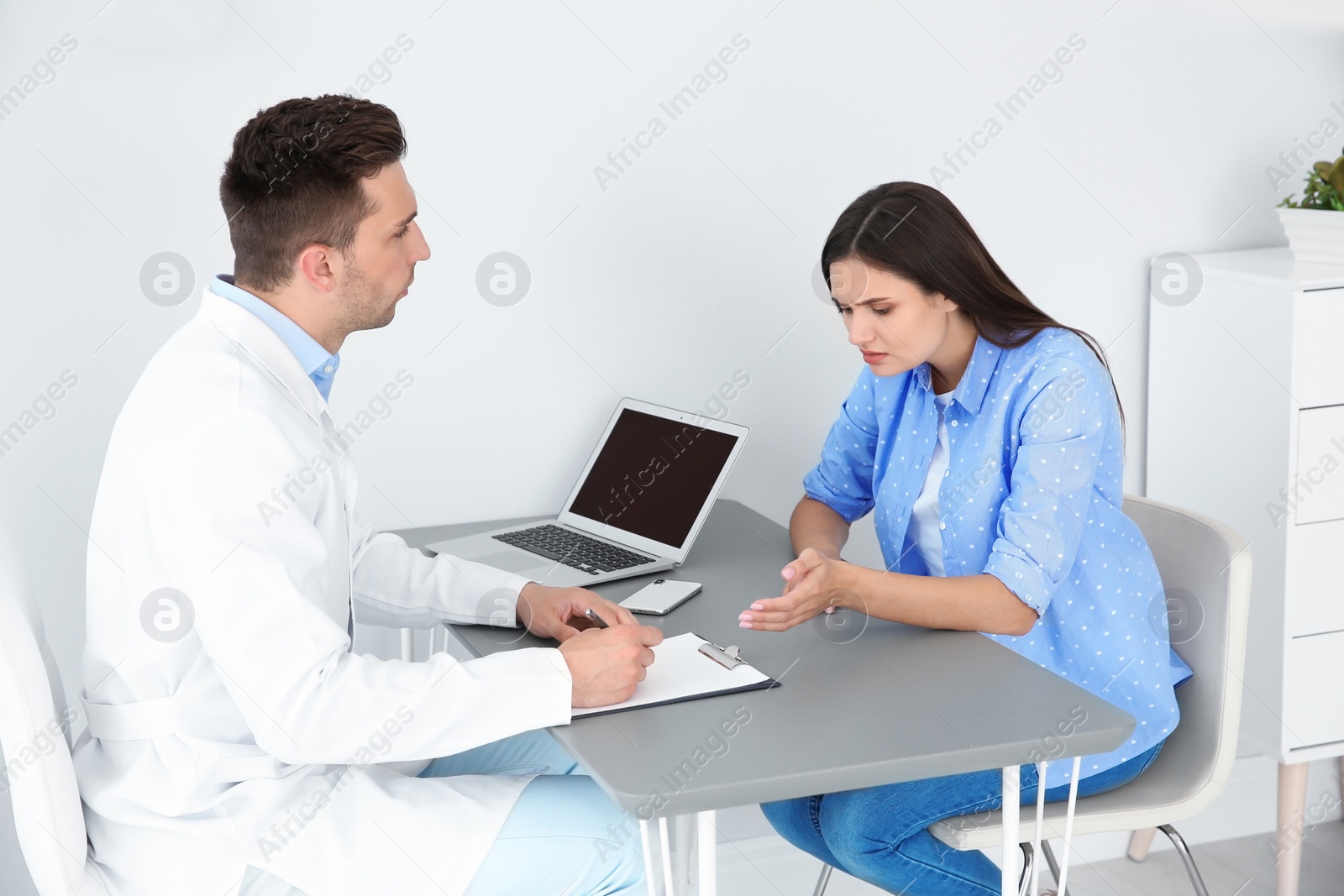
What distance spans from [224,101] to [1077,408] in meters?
1.52

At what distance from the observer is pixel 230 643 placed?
52.2 inches

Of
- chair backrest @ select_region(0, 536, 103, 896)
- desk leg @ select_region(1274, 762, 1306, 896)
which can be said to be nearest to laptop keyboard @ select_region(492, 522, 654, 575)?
chair backrest @ select_region(0, 536, 103, 896)

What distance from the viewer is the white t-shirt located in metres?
2.05

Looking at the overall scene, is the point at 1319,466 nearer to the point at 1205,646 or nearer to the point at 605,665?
the point at 1205,646

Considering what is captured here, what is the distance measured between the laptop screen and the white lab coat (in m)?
0.75

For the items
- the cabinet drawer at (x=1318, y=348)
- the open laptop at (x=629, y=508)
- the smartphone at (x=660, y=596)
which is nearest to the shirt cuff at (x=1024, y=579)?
the smartphone at (x=660, y=596)

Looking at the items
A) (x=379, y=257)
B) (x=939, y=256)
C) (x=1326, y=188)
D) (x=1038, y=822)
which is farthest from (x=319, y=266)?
(x=1326, y=188)

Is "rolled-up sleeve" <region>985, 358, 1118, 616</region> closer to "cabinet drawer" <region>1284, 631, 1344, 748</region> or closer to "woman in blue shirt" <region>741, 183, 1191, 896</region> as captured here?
"woman in blue shirt" <region>741, 183, 1191, 896</region>

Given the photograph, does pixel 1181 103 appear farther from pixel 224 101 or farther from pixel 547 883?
pixel 547 883

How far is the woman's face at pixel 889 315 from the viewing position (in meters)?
1.93

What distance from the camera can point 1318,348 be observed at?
2453 mm

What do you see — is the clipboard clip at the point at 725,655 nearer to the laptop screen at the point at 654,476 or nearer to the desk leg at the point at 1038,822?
the desk leg at the point at 1038,822

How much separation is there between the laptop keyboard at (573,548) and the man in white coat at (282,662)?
52 centimetres

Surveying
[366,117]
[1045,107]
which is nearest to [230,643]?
[366,117]
